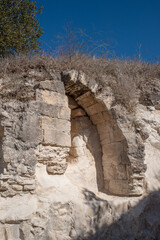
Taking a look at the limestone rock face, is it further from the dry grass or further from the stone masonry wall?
the dry grass

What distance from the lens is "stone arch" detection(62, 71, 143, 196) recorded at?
485cm

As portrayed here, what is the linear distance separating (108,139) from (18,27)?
518 centimetres

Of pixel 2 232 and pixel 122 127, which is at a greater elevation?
pixel 122 127

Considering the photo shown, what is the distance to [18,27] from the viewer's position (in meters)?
7.85

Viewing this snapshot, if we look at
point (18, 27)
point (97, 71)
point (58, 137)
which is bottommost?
point (58, 137)

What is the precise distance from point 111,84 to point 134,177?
2121 mm

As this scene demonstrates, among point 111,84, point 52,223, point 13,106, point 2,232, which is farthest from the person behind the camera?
point 111,84

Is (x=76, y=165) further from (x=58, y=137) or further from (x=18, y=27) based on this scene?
(x=18, y=27)

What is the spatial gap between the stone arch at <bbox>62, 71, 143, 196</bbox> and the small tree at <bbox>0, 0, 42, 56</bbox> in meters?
2.97

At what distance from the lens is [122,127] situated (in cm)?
501

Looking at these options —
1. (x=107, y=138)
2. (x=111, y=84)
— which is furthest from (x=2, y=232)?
(x=111, y=84)

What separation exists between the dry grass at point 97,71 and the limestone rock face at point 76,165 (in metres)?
0.20

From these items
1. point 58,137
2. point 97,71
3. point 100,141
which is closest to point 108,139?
point 100,141

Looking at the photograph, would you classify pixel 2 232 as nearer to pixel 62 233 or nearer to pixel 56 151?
pixel 62 233
